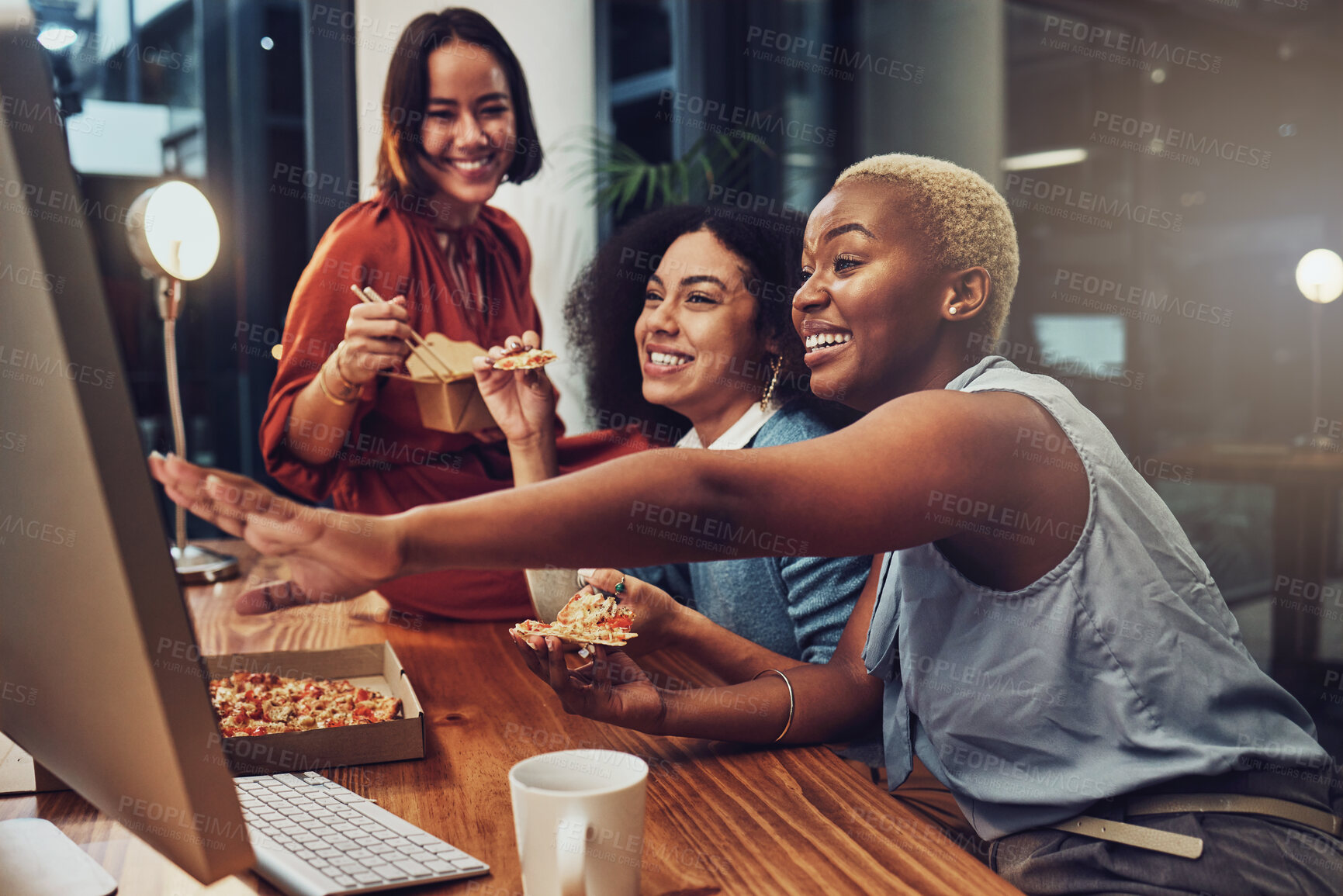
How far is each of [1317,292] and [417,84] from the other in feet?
8.57

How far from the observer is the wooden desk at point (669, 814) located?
704mm

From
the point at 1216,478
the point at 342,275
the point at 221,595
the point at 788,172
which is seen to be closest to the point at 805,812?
the point at 342,275

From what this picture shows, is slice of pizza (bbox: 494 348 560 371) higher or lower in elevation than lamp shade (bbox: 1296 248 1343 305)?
lower

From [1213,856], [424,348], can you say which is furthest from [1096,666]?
[424,348]

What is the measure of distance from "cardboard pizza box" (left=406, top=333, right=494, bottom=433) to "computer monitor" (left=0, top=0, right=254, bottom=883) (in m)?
0.72

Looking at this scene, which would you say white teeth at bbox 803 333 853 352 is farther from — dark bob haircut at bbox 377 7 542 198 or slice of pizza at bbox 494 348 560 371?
dark bob haircut at bbox 377 7 542 198

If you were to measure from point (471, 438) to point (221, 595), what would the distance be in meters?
0.65

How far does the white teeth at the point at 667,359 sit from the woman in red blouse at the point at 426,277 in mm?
246

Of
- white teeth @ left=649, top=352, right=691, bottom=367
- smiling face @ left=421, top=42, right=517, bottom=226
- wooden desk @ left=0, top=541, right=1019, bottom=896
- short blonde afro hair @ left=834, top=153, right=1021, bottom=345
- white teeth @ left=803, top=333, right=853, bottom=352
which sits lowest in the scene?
wooden desk @ left=0, top=541, right=1019, bottom=896

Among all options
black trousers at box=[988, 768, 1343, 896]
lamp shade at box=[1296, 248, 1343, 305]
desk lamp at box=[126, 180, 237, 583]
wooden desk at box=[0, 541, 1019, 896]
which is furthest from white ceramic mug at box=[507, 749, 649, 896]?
lamp shade at box=[1296, 248, 1343, 305]

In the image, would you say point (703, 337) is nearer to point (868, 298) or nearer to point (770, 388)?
point (770, 388)

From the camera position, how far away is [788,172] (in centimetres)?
286

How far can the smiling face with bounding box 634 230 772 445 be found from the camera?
1.29 m

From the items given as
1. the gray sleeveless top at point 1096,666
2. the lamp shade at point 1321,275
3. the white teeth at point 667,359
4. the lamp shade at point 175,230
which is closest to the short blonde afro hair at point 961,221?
the gray sleeveless top at point 1096,666
